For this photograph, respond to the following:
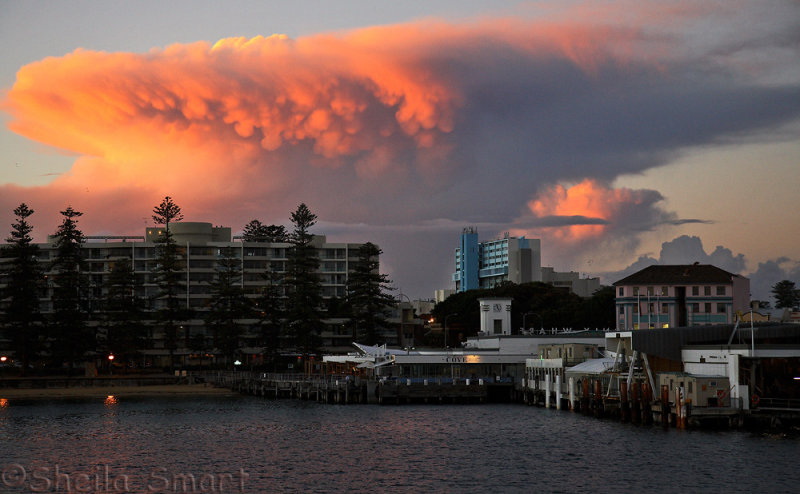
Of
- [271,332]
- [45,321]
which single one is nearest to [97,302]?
[45,321]

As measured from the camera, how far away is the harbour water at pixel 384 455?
60844 mm

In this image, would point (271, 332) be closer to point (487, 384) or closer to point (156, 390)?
point (156, 390)

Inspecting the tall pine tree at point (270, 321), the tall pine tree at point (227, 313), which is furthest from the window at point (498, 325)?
the tall pine tree at point (227, 313)

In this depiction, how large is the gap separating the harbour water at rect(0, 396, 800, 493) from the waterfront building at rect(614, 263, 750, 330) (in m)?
61.0

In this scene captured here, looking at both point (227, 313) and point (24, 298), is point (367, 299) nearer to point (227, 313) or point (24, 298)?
point (227, 313)

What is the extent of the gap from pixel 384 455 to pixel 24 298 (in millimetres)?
106686

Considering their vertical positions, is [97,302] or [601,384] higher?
[97,302]

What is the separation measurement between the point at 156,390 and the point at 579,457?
8793 centimetres

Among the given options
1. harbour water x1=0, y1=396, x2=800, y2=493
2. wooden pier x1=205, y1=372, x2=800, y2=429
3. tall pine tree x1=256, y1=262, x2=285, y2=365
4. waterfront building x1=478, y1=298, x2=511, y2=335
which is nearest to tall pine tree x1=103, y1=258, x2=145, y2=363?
wooden pier x1=205, y1=372, x2=800, y2=429

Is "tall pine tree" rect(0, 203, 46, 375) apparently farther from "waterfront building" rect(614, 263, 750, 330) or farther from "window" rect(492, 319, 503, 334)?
"waterfront building" rect(614, 263, 750, 330)

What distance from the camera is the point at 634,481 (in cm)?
6147

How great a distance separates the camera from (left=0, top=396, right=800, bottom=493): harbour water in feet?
200

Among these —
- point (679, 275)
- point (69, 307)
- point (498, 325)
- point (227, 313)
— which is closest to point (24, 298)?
point (69, 307)

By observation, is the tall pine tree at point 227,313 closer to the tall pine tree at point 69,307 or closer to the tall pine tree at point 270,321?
the tall pine tree at point 270,321
